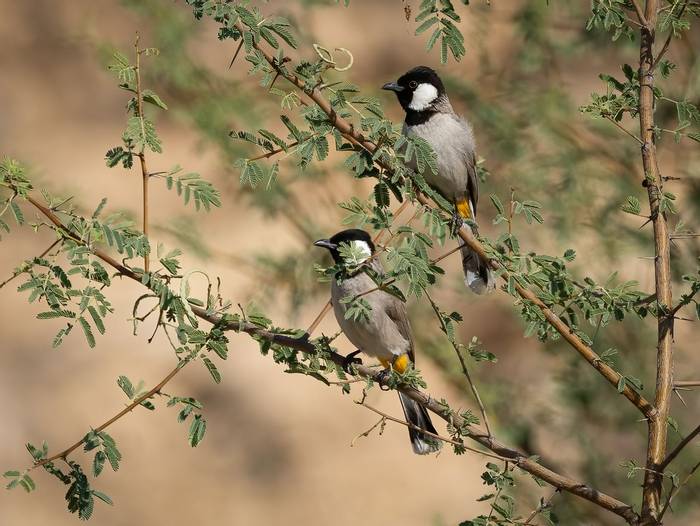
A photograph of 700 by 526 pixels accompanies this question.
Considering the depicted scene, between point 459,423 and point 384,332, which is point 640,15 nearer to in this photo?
point 459,423

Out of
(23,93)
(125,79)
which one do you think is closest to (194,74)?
(125,79)

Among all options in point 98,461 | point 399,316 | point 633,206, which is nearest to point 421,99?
point 399,316

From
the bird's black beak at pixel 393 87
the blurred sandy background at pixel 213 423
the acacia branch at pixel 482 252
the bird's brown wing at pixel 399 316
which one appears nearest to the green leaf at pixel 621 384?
the acacia branch at pixel 482 252

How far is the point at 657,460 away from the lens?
69.9 inches

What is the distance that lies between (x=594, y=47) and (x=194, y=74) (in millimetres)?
1567

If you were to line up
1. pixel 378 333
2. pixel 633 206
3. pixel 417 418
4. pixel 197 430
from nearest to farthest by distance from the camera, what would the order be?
pixel 197 430 < pixel 633 206 < pixel 378 333 < pixel 417 418

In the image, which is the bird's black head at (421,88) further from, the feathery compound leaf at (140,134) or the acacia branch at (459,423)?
the feathery compound leaf at (140,134)

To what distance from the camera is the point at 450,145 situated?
314cm

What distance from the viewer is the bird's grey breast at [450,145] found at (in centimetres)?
306

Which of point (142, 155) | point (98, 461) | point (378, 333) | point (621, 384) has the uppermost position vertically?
point (378, 333)

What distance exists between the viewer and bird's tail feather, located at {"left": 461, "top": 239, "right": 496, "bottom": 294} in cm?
284

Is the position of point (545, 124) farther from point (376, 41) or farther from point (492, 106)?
point (376, 41)

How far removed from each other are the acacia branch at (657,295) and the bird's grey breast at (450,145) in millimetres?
1085

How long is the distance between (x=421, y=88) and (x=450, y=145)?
20 cm
